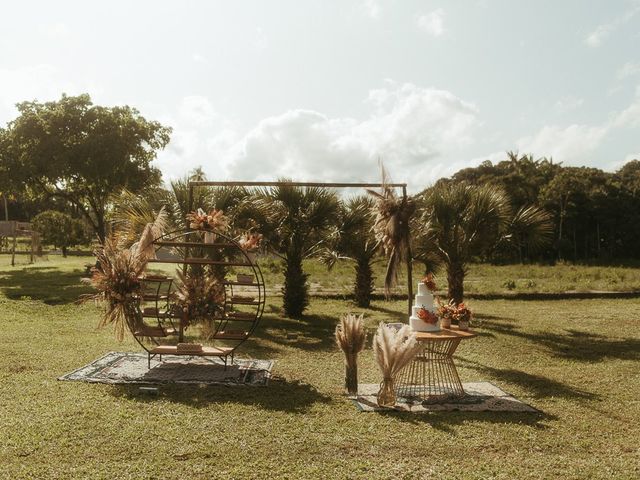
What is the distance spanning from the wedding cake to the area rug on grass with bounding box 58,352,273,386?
7.84 feet

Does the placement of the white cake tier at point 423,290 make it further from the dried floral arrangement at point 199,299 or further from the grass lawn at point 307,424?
the dried floral arrangement at point 199,299

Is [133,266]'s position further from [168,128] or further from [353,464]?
[168,128]

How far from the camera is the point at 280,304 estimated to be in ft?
59.6

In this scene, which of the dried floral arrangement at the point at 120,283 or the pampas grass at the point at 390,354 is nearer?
the pampas grass at the point at 390,354

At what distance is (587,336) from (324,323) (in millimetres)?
6253

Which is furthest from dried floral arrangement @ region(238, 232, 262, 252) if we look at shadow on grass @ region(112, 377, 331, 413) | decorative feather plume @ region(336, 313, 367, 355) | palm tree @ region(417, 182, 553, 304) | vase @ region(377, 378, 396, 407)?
Answer: palm tree @ region(417, 182, 553, 304)

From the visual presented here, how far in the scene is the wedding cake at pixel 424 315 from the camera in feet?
26.0

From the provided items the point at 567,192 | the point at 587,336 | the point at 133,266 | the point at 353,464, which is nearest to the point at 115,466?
the point at 353,464

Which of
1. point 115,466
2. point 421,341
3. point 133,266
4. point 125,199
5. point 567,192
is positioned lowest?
point 115,466

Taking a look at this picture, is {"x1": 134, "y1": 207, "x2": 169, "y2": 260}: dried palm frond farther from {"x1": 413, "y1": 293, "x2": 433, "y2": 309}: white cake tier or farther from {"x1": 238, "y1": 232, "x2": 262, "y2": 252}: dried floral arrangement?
{"x1": 413, "y1": 293, "x2": 433, "y2": 309}: white cake tier

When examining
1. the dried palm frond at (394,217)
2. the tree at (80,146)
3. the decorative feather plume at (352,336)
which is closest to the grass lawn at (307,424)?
the decorative feather plume at (352,336)

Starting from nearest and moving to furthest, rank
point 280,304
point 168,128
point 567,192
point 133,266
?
point 133,266 < point 280,304 < point 168,128 < point 567,192

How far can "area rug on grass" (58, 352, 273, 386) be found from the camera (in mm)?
8477

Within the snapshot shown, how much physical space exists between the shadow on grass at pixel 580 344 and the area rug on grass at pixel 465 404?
3.75m
